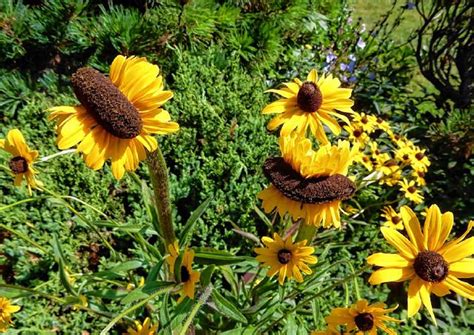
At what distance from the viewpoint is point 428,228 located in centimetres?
85

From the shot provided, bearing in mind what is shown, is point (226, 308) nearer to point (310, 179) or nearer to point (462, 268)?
point (310, 179)

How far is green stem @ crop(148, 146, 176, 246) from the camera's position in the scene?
3.07 feet

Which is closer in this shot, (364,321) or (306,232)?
(364,321)

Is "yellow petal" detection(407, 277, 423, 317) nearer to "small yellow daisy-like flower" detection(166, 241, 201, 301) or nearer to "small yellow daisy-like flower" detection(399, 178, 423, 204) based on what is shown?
"small yellow daisy-like flower" detection(166, 241, 201, 301)

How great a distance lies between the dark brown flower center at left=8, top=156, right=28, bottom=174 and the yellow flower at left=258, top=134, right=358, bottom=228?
594mm

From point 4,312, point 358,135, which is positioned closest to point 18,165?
point 4,312

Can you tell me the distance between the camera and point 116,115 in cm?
77

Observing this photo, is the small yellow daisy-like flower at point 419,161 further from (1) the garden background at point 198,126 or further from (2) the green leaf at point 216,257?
(2) the green leaf at point 216,257

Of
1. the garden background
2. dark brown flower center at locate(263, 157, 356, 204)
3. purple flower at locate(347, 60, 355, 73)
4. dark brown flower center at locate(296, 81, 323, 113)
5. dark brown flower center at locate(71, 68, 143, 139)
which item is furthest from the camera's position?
purple flower at locate(347, 60, 355, 73)

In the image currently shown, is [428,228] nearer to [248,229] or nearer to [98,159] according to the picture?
[98,159]

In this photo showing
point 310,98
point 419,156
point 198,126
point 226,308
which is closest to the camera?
point 310,98

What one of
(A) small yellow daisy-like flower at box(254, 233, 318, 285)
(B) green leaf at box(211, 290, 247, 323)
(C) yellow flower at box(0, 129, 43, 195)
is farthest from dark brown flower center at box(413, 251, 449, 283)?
(C) yellow flower at box(0, 129, 43, 195)

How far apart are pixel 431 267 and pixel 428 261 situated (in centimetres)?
1

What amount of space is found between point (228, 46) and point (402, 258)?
2.04 m
